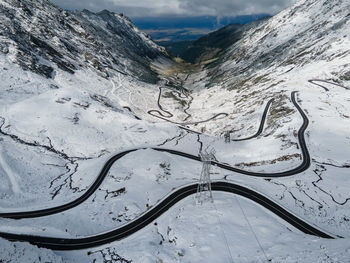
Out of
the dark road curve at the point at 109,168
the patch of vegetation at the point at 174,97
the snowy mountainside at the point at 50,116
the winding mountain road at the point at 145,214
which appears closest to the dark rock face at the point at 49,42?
the snowy mountainside at the point at 50,116

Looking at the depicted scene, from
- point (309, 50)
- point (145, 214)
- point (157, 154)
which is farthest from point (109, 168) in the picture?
point (309, 50)

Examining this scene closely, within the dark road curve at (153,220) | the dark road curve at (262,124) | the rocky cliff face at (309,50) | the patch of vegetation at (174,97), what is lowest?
the dark road curve at (153,220)

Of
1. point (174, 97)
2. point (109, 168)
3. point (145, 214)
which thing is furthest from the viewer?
point (174, 97)

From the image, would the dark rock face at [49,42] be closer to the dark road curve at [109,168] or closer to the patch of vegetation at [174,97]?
the patch of vegetation at [174,97]

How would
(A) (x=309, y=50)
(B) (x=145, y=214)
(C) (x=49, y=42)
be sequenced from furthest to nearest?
(A) (x=309, y=50), (C) (x=49, y=42), (B) (x=145, y=214)

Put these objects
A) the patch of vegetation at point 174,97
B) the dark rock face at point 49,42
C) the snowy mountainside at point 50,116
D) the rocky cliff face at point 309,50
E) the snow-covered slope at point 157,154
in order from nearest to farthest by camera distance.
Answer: the snow-covered slope at point 157,154 < the snowy mountainside at point 50,116 < the dark rock face at point 49,42 < the rocky cliff face at point 309,50 < the patch of vegetation at point 174,97

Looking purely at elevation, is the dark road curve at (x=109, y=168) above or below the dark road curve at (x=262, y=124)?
below

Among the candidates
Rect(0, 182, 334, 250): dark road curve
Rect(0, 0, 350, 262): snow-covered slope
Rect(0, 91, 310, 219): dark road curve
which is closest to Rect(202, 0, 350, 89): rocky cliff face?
Rect(0, 0, 350, 262): snow-covered slope

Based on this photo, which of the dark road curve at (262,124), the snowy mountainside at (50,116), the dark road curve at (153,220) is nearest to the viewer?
the dark road curve at (153,220)

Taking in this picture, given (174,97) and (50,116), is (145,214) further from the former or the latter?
(174,97)

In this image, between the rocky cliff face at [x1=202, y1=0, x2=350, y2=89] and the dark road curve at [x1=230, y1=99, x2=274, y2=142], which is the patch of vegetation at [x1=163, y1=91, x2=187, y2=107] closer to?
the rocky cliff face at [x1=202, y1=0, x2=350, y2=89]
